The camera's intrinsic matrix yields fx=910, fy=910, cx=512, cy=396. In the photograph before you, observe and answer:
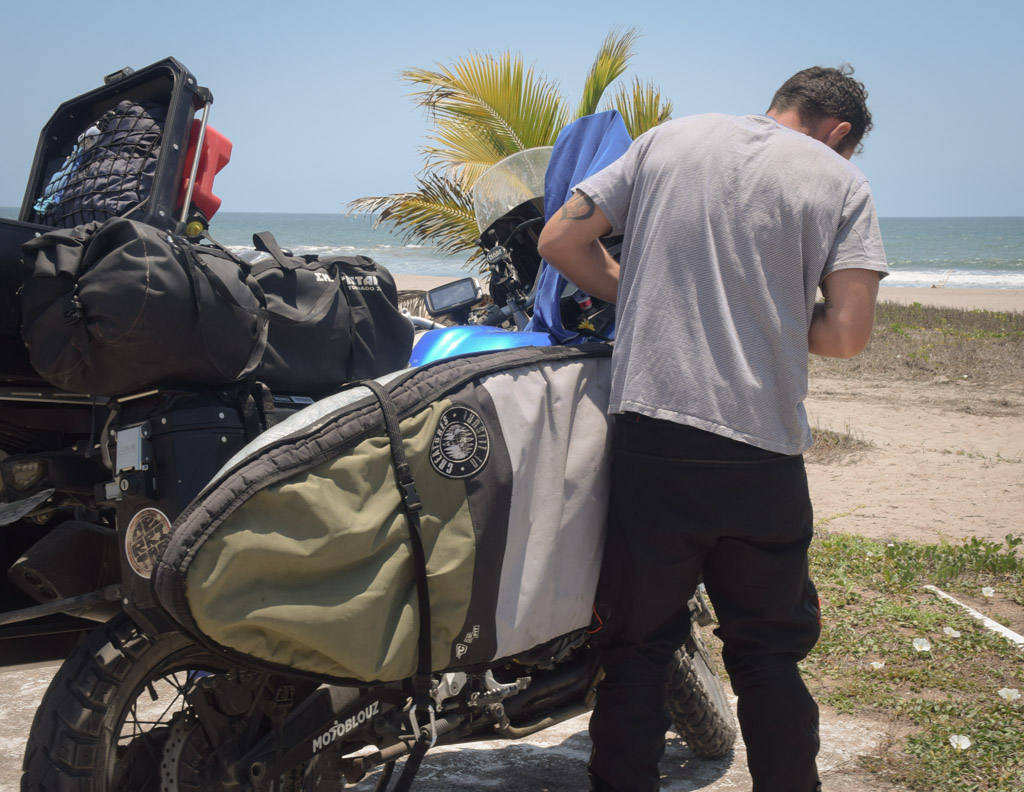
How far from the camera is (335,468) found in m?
1.74

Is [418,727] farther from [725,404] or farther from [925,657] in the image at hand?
[925,657]

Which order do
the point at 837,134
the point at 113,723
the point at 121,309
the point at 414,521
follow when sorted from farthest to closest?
the point at 837,134, the point at 113,723, the point at 414,521, the point at 121,309

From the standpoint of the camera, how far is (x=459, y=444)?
6.25 ft

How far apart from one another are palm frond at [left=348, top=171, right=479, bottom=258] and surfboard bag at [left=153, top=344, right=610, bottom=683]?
731 cm

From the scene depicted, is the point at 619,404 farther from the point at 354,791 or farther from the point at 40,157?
the point at 40,157

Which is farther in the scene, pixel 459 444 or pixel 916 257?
pixel 916 257

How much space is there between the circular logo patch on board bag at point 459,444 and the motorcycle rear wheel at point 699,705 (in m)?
1.27

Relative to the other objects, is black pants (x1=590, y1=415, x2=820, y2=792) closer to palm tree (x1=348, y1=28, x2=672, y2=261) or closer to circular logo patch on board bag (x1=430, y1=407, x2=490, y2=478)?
circular logo patch on board bag (x1=430, y1=407, x2=490, y2=478)

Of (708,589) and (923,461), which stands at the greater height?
(708,589)

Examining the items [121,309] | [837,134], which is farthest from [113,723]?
[837,134]

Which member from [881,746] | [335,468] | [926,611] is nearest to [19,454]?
[335,468]

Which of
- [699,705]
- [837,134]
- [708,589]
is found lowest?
[699,705]

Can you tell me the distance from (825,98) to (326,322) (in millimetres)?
1363

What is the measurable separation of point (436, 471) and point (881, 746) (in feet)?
6.86
